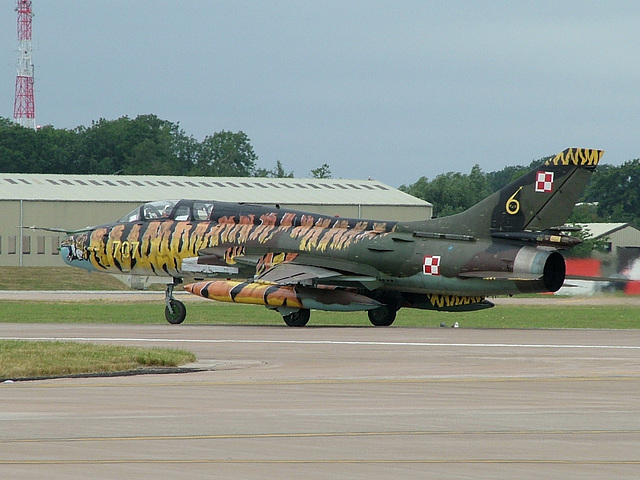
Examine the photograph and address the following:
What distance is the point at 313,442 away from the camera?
1166 centimetres

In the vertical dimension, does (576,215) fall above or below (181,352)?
above

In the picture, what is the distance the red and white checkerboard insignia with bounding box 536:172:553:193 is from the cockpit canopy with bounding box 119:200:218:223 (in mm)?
9705

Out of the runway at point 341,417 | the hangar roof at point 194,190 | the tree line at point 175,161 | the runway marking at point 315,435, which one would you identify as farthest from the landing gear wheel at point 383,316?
the tree line at point 175,161

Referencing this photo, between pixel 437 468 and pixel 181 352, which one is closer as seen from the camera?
pixel 437 468

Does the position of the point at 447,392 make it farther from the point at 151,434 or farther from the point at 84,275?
the point at 84,275

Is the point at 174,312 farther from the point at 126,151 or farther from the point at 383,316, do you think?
the point at 126,151

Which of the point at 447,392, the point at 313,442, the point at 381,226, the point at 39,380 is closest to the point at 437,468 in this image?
the point at 313,442

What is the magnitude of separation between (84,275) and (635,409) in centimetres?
6102

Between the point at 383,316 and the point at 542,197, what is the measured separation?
6.18m

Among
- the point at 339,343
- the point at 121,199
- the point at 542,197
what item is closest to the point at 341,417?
the point at 339,343

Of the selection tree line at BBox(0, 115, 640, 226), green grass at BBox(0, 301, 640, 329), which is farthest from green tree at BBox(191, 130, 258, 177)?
green grass at BBox(0, 301, 640, 329)

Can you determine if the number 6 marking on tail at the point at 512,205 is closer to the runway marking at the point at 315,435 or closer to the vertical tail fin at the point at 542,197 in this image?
the vertical tail fin at the point at 542,197

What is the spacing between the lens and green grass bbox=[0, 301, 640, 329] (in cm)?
3669

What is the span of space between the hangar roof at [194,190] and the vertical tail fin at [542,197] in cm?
5365
